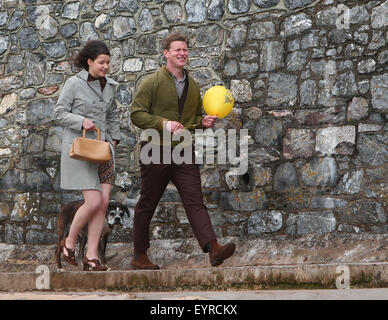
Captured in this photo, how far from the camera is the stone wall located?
18.1ft

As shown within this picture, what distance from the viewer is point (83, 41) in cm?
670

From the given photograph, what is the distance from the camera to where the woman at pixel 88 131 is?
15.5 ft

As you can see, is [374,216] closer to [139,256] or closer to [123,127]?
[139,256]

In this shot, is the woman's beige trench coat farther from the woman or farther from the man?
the man

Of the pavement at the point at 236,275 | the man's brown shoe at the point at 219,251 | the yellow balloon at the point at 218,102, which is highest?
the yellow balloon at the point at 218,102

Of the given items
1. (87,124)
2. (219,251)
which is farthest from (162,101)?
(219,251)

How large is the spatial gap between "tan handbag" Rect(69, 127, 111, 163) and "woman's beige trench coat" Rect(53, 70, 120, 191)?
0.41ft

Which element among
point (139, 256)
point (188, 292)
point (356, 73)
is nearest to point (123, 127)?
point (139, 256)

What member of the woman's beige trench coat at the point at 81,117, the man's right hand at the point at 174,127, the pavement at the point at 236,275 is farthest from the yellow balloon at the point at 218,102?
the pavement at the point at 236,275

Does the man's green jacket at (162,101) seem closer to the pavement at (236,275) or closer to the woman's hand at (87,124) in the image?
the woman's hand at (87,124)

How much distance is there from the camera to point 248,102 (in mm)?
5957

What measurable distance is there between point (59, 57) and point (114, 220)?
70.9 inches

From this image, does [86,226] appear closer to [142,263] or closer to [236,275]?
[142,263]

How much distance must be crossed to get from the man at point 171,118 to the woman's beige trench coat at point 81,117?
0.25 m
